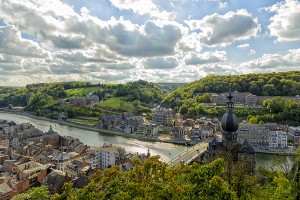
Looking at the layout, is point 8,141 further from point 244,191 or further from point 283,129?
point 283,129

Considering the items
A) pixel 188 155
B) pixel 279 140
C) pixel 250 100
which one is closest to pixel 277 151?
pixel 279 140

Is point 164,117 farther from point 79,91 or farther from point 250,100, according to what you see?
point 79,91

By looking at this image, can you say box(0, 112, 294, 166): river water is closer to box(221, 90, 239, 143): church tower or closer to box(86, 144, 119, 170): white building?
box(86, 144, 119, 170): white building

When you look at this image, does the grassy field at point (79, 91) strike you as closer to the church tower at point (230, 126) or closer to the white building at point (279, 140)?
the white building at point (279, 140)

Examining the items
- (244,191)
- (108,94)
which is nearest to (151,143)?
(244,191)

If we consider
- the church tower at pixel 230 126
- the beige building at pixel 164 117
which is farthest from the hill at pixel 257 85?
the church tower at pixel 230 126

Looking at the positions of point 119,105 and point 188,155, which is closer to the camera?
point 188,155

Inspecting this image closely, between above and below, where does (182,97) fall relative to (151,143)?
above

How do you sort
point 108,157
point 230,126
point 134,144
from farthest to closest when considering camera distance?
point 134,144, point 108,157, point 230,126
